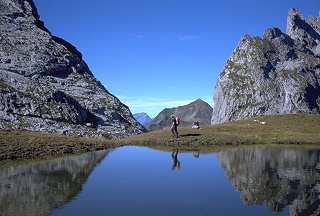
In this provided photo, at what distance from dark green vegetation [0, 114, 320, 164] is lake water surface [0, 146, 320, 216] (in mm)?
10150

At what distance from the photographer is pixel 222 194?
19.4 metres

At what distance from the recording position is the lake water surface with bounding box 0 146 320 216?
1625cm

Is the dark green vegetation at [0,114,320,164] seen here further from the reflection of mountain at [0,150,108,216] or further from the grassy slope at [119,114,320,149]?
the reflection of mountain at [0,150,108,216]

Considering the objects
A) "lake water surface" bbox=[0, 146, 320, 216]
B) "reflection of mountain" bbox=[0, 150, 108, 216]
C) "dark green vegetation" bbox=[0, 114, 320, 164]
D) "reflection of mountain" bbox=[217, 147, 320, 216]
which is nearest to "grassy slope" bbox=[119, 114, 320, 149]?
"dark green vegetation" bbox=[0, 114, 320, 164]

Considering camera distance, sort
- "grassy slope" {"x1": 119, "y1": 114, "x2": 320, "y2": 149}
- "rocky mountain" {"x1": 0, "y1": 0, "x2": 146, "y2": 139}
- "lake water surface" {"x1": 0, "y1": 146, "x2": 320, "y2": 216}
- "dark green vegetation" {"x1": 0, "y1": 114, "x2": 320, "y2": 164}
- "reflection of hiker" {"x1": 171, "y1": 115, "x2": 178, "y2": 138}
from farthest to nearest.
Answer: "rocky mountain" {"x1": 0, "y1": 0, "x2": 146, "y2": 139} → "reflection of hiker" {"x1": 171, "y1": 115, "x2": 178, "y2": 138} → "grassy slope" {"x1": 119, "y1": 114, "x2": 320, "y2": 149} → "dark green vegetation" {"x1": 0, "y1": 114, "x2": 320, "y2": 164} → "lake water surface" {"x1": 0, "y1": 146, "x2": 320, "y2": 216}

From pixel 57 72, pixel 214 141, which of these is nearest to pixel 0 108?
pixel 57 72

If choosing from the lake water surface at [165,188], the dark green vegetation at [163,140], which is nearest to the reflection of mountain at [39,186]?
the lake water surface at [165,188]

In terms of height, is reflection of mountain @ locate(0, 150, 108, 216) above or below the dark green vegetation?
below

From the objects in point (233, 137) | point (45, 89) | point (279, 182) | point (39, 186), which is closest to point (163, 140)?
point (233, 137)

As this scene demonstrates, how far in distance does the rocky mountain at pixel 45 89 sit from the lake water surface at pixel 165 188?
70.1 meters

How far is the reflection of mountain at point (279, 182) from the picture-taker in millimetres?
16922

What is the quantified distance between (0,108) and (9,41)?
60.9 metres

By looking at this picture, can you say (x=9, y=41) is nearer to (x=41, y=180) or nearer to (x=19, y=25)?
(x=19, y=25)

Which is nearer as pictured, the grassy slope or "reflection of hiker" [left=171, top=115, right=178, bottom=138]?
the grassy slope
